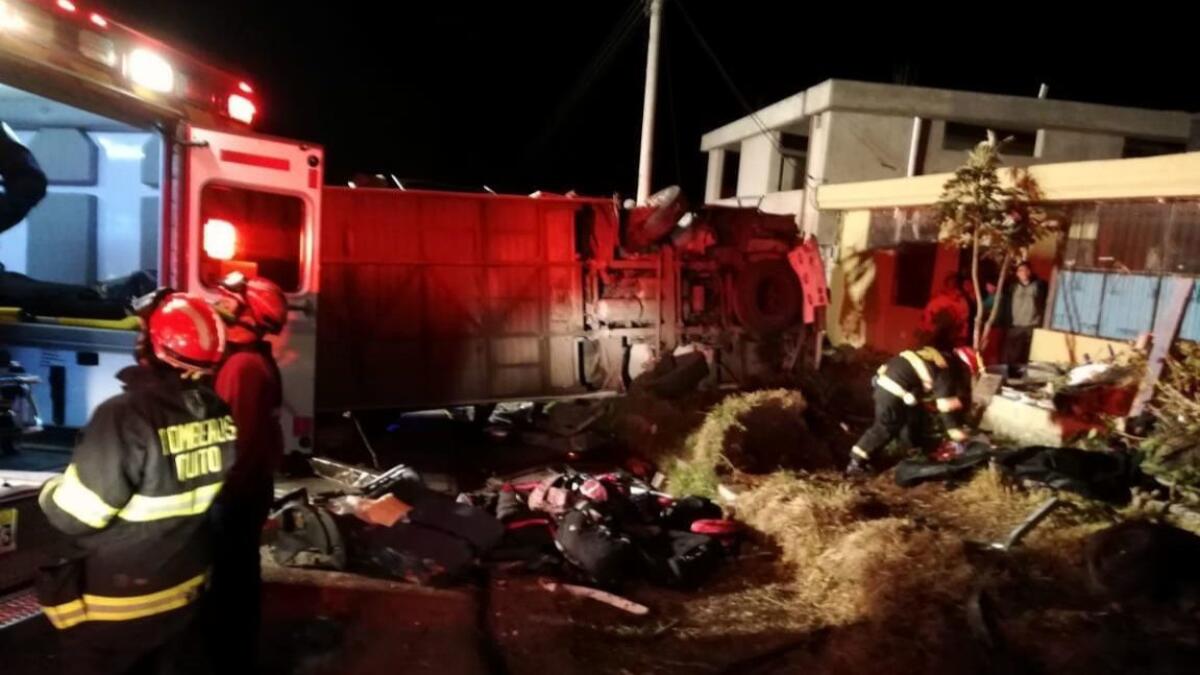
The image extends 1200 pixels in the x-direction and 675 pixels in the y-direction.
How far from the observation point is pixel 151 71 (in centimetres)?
437

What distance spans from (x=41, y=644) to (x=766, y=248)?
783cm

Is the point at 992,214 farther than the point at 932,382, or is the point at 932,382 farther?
the point at 992,214

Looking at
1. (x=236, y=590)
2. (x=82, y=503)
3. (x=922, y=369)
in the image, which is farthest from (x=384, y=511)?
(x=922, y=369)

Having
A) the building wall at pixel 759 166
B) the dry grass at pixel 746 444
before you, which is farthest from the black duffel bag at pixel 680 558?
the building wall at pixel 759 166

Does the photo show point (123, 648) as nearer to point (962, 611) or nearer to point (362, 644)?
point (362, 644)

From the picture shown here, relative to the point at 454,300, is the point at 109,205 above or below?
above

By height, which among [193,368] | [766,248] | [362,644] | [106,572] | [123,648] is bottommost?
[362,644]

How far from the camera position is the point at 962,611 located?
168 inches

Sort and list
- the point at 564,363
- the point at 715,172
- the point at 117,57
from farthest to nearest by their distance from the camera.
→ 1. the point at 715,172
2. the point at 564,363
3. the point at 117,57

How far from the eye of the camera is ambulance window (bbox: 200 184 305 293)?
5.03 m

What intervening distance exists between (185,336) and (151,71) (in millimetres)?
2466

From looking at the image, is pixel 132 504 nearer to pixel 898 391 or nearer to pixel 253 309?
pixel 253 309

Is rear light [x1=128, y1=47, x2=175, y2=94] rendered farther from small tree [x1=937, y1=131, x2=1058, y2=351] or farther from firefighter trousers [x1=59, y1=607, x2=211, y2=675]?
small tree [x1=937, y1=131, x2=1058, y2=351]

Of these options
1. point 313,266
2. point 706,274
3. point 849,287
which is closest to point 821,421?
point 706,274
